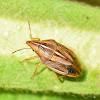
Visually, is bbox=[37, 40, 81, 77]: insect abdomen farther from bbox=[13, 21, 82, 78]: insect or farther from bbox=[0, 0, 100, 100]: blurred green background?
bbox=[0, 0, 100, 100]: blurred green background

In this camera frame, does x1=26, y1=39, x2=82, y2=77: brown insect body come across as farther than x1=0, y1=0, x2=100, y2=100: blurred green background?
Yes

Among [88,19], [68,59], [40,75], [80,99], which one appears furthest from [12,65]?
[88,19]

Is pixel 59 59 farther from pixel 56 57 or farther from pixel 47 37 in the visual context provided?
pixel 47 37

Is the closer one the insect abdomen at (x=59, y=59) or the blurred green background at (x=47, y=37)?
the blurred green background at (x=47, y=37)

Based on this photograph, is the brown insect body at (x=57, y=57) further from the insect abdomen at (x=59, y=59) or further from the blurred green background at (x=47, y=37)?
the blurred green background at (x=47, y=37)

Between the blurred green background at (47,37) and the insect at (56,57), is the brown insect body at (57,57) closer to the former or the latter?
the insect at (56,57)

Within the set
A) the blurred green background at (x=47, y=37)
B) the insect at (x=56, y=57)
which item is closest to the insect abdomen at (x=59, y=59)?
the insect at (x=56, y=57)

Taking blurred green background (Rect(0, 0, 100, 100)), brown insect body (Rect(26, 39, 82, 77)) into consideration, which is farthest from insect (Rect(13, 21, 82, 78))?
blurred green background (Rect(0, 0, 100, 100))

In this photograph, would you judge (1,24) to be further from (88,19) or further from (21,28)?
(88,19)
